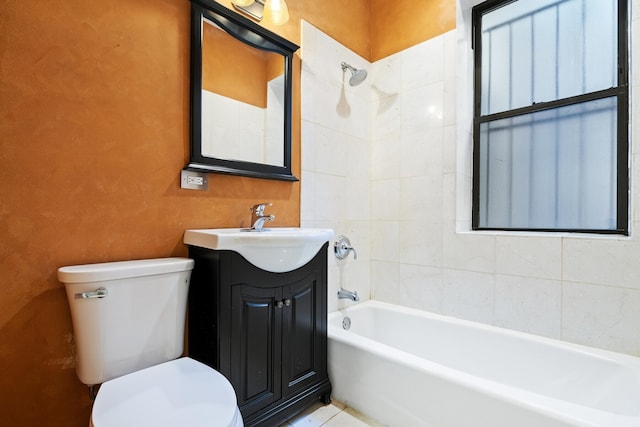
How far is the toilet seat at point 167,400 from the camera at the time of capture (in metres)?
0.80

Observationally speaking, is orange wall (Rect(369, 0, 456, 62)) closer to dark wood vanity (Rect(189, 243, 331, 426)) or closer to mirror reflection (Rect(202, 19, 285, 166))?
mirror reflection (Rect(202, 19, 285, 166))

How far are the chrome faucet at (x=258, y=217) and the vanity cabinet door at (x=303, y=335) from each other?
1.06 ft

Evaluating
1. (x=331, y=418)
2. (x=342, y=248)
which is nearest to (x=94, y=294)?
(x=331, y=418)

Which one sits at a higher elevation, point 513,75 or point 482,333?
point 513,75

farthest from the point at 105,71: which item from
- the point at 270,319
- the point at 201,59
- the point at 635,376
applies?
the point at 635,376

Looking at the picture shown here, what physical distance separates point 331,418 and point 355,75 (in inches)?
77.3

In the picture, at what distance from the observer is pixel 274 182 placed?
5.72ft

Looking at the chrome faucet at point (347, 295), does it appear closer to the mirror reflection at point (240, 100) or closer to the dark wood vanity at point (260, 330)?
the dark wood vanity at point (260, 330)

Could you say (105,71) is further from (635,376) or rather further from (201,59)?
(635,376)

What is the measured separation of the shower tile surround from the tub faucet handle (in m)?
0.08

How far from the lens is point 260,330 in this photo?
52.2 inches

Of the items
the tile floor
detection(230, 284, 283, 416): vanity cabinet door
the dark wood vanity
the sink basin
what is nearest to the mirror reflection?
the sink basin

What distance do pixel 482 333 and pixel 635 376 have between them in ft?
2.00

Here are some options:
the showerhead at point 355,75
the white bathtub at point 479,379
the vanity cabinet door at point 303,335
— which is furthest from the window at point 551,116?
the vanity cabinet door at point 303,335
